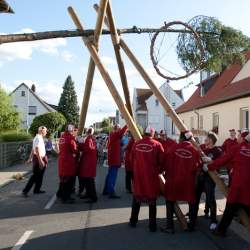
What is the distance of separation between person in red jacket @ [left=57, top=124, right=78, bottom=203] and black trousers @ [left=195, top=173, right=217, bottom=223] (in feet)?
11.3

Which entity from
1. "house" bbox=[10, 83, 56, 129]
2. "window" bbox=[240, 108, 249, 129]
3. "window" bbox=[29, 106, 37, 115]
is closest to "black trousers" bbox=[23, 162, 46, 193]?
"window" bbox=[240, 108, 249, 129]

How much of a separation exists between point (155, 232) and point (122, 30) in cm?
491

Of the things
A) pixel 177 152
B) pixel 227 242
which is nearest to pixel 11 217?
pixel 177 152

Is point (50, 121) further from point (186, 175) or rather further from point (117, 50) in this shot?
point (186, 175)

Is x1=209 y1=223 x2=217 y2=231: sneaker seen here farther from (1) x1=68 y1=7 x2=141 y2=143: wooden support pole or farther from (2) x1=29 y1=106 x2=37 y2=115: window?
(2) x1=29 y1=106 x2=37 y2=115: window

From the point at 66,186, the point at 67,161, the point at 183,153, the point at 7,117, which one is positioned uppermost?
the point at 7,117

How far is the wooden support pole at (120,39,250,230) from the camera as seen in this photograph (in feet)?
28.3

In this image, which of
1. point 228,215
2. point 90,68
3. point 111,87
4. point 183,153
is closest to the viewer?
point 228,215

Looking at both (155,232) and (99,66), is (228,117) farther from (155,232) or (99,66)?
(155,232)

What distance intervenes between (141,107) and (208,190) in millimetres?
71318

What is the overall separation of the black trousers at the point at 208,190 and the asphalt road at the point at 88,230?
1.14ft

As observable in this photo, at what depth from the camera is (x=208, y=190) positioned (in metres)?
8.69

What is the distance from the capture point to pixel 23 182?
54.3ft

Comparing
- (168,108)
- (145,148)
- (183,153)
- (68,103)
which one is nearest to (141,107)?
(68,103)
